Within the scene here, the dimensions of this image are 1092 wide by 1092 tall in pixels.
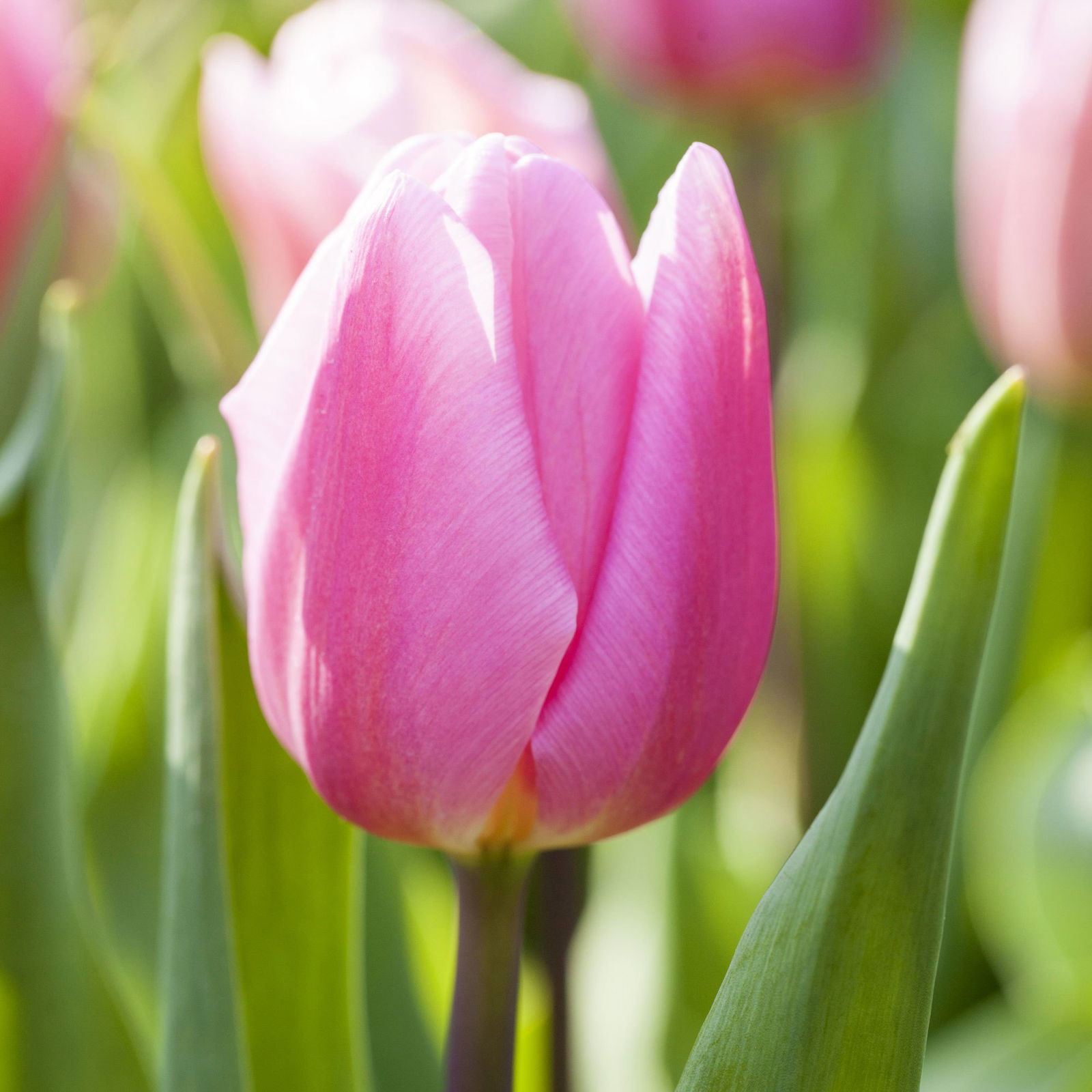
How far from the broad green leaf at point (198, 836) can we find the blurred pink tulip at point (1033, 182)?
1.32 ft

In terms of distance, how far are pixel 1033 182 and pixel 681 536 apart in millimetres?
405

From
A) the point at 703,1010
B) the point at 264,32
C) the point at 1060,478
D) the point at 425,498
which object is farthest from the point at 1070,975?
the point at 264,32

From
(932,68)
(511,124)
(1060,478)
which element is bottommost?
(1060,478)

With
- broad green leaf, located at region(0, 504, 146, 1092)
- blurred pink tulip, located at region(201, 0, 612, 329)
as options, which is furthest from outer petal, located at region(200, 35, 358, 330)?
broad green leaf, located at region(0, 504, 146, 1092)

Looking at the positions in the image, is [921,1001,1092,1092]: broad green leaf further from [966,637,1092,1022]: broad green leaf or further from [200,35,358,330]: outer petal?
[200,35,358,330]: outer petal

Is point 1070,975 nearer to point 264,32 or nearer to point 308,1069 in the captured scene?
point 308,1069

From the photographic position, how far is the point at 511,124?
531 millimetres

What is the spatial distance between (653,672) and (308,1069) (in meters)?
0.21

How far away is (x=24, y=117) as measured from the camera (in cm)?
50

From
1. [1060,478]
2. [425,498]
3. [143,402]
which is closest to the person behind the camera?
[425,498]

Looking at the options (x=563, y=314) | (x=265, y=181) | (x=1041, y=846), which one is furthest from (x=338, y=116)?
(x=1041, y=846)

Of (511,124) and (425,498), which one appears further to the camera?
(511,124)

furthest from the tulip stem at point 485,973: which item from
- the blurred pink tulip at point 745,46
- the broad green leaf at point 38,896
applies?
the blurred pink tulip at point 745,46

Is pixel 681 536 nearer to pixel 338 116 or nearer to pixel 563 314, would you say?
pixel 563 314
